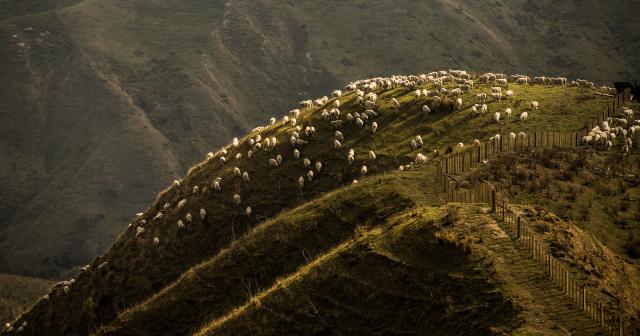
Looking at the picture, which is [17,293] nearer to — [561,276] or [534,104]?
[534,104]

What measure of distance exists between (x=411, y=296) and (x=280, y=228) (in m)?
16.7

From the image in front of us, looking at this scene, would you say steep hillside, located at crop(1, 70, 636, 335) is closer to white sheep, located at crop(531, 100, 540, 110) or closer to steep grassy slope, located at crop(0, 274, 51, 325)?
white sheep, located at crop(531, 100, 540, 110)

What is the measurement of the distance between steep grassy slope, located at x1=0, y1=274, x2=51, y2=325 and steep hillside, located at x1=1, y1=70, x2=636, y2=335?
2296 inches

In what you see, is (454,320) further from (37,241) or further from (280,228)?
(37,241)

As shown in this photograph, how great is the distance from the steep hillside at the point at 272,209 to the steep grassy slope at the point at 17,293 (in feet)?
191

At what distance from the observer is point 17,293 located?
429ft

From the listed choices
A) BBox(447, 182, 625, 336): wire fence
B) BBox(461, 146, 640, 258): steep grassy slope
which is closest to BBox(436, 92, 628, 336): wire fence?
→ BBox(447, 182, 625, 336): wire fence

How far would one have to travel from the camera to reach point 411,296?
Result: 35344 mm

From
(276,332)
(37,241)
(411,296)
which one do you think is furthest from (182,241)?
(37,241)

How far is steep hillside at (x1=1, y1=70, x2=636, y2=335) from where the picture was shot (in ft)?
157

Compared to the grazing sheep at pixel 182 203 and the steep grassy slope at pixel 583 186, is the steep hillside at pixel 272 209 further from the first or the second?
the steep grassy slope at pixel 583 186

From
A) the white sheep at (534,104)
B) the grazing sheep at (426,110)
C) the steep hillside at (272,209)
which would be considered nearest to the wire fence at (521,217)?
the steep hillside at (272,209)

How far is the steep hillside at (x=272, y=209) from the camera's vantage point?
1886 inches

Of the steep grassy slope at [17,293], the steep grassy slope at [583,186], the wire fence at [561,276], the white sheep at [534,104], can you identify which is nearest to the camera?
the wire fence at [561,276]
